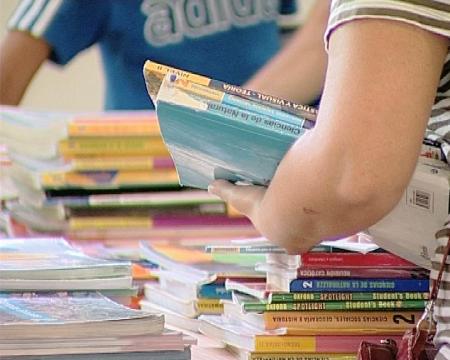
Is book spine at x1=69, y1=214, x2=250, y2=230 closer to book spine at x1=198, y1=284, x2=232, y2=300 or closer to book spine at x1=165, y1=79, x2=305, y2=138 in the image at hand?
book spine at x1=198, y1=284, x2=232, y2=300

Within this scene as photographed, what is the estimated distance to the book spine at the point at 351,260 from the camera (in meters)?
0.94

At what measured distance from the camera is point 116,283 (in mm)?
1005

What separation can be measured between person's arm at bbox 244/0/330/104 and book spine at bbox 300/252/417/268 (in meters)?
0.87

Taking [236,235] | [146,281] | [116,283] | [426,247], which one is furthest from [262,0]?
[426,247]

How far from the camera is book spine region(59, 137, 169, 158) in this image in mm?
1457

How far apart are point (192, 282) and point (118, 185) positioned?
401 mm

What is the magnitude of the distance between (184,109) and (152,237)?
713 millimetres

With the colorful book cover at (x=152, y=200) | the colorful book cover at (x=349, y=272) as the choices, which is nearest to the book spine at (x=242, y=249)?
the colorful book cover at (x=349, y=272)

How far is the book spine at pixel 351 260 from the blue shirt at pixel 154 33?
1.09m

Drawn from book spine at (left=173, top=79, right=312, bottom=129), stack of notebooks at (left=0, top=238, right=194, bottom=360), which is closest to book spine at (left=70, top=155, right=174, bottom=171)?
stack of notebooks at (left=0, top=238, right=194, bottom=360)

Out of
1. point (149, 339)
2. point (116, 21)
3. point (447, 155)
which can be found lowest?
point (149, 339)

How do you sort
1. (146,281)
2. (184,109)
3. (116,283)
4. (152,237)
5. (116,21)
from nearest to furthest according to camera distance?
(184,109), (116,283), (146,281), (152,237), (116,21)

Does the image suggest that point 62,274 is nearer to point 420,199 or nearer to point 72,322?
point 72,322

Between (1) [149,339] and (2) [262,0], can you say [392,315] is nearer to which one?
(1) [149,339]
